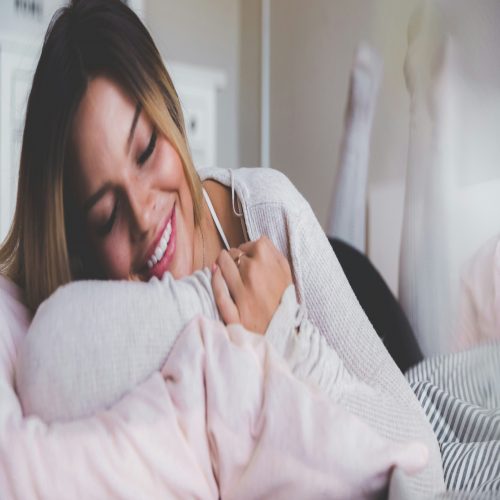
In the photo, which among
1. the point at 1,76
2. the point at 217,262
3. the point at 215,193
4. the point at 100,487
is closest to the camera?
the point at 100,487

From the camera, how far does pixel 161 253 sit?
0.59 meters

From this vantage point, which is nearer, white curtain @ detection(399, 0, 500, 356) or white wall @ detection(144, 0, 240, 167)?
white curtain @ detection(399, 0, 500, 356)

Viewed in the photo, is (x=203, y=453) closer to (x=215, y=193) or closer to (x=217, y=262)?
(x=217, y=262)

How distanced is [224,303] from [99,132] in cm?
20

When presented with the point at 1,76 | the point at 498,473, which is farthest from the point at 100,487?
the point at 1,76

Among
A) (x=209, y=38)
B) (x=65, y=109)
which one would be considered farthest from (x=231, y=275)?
(x=209, y=38)

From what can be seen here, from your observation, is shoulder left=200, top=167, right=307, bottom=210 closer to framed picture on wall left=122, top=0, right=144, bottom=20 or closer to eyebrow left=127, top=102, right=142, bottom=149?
eyebrow left=127, top=102, right=142, bottom=149

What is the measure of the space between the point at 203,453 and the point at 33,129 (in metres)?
0.37

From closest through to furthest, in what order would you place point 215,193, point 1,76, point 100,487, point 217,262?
point 100,487 → point 217,262 → point 215,193 → point 1,76

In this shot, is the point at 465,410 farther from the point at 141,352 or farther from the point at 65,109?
the point at 65,109

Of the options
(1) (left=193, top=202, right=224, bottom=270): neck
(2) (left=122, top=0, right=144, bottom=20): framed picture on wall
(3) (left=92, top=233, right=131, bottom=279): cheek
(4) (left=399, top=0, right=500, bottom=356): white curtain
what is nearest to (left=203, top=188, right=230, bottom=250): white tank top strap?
(1) (left=193, top=202, right=224, bottom=270): neck

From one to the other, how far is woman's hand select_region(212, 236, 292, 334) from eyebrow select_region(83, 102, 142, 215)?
0.13 meters

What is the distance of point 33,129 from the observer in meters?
0.61

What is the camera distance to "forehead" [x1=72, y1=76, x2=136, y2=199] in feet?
1.87
